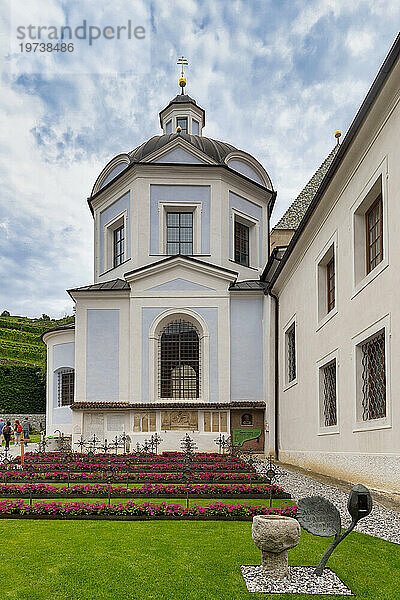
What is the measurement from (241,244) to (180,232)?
2.89 meters

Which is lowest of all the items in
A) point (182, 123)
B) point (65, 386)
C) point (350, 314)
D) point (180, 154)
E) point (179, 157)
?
point (65, 386)

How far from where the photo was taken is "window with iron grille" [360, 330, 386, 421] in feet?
40.3

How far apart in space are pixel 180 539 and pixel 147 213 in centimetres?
1995

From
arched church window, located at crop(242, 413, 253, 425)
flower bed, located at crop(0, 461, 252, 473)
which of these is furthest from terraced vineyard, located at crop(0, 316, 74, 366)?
flower bed, located at crop(0, 461, 252, 473)

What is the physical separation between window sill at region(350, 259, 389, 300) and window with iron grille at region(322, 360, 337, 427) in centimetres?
261

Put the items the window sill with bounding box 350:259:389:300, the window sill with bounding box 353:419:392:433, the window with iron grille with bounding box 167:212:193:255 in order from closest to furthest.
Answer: the window sill with bounding box 353:419:392:433 < the window sill with bounding box 350:259:389:300 < the window with iron grille with bounding box 167:212:193:255

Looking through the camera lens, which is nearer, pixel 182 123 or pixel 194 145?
pixel 194 145

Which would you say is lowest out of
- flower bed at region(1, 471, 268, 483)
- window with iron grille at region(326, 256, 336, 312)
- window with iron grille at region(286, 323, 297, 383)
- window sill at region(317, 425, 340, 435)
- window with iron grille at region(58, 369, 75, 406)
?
flower bed at region(1, 471, 268, 483)

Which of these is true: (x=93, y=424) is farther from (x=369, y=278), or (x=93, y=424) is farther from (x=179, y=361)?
(x=369, y=278)

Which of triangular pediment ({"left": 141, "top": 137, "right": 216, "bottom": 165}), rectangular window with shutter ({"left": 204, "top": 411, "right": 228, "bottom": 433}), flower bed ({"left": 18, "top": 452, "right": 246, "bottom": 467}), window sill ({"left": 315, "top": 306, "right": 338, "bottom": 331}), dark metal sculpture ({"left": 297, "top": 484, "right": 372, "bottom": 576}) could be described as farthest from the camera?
triangular pediment ({"left": 141, "top": 137, "right": 216, "bottom": 165})

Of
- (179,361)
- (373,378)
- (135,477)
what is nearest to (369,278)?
(373,378)

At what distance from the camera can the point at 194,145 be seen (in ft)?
91.6

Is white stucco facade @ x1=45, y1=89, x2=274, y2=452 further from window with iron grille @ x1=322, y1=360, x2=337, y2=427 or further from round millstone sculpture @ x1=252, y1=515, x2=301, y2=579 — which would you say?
round millstone sculpture @ x1=252, y1=515, x2=301, y2=579

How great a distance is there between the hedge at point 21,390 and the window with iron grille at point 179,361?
24.7 m
